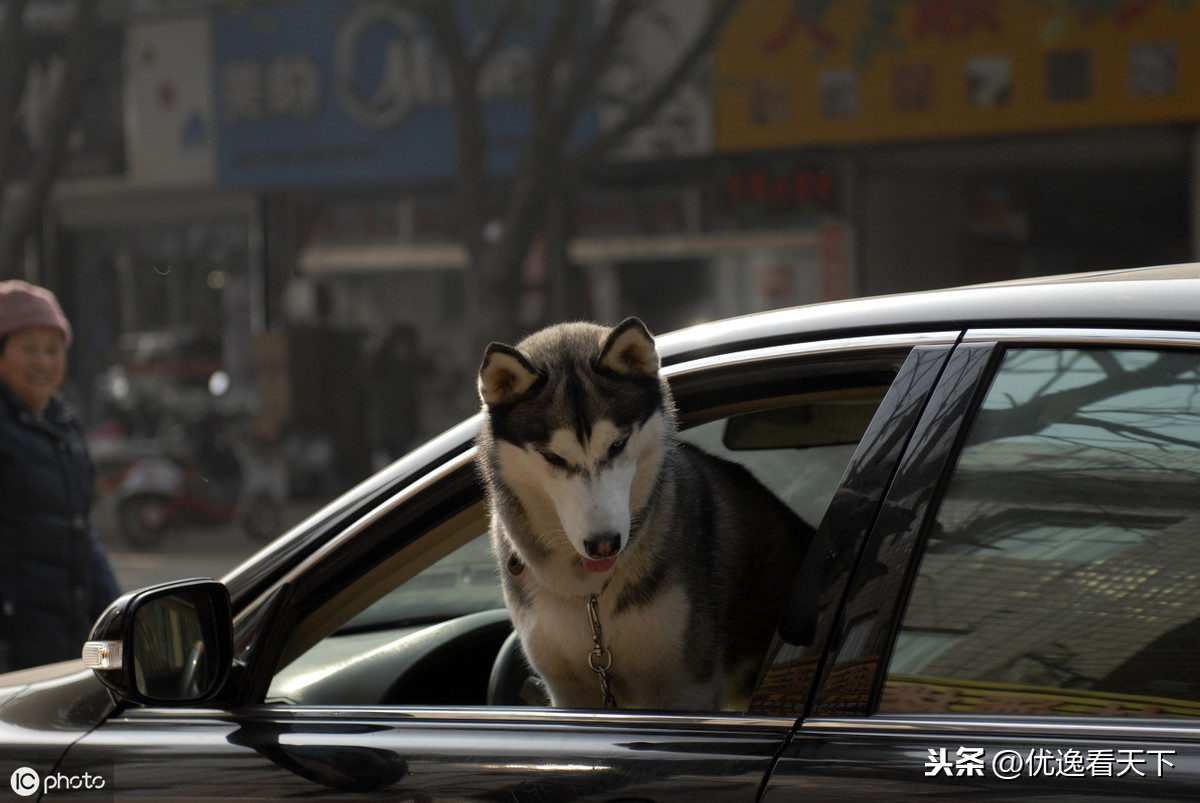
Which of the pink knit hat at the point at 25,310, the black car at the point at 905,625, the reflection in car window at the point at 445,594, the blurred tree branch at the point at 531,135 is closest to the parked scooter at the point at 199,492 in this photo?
the blurred tree branch at the point at 531,135

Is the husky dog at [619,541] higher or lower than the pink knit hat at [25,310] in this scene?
lower

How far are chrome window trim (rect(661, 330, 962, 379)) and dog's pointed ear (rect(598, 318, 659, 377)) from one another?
29 cm

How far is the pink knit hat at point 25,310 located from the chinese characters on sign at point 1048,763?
12.6 feet

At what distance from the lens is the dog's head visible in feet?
8.06

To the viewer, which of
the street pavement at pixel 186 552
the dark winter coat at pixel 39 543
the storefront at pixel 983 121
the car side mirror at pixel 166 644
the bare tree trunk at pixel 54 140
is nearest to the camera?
the car side mirror at pixel 166 644

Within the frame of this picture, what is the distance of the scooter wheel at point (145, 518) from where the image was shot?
13156 millimetres

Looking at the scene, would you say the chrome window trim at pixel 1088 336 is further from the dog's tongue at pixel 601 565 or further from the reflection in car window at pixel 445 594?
the reflection in car window at pixel 445 594

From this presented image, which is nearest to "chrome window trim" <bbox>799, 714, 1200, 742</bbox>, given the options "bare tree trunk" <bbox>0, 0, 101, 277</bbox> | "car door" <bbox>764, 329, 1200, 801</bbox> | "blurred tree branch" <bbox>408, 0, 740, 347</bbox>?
"car door" <bbox>764, 329, 1200, 801</bbox>

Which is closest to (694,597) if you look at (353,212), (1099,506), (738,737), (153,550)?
(738,737)

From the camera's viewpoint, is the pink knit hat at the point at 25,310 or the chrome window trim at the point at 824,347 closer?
the chrome window trim at the point at 824,347

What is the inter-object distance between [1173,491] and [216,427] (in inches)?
508

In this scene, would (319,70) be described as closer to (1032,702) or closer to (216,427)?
(216,427)

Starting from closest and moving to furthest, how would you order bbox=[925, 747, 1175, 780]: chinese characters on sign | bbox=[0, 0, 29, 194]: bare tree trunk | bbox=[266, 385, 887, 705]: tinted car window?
bbox=[925, 747, 1175, 780]: chinese characters on sign, bbox=[266, 385, 887, 705]: tinted car window, bbox=[0, 0, 29, 194]: bare tree trunk

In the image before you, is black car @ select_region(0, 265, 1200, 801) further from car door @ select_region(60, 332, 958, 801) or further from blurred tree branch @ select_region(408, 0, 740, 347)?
blurred tree branch @ select_region(408, 0, 740, 347)
